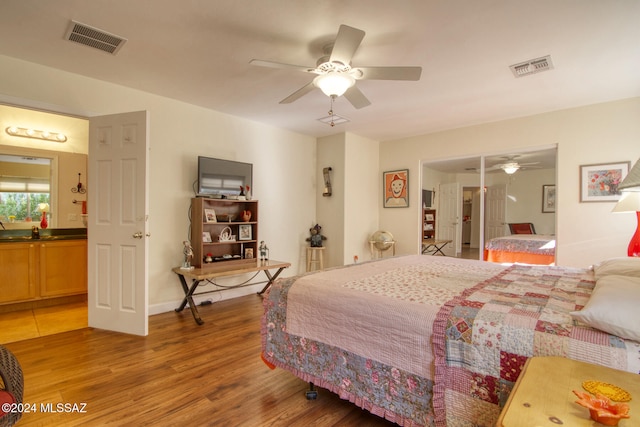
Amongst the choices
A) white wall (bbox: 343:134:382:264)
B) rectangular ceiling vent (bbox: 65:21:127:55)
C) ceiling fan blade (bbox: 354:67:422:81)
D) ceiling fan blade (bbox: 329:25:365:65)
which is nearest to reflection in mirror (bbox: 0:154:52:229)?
rectangular ceiling vent (bbox: 65:21:127:55)

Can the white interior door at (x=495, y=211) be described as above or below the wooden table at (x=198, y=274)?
above

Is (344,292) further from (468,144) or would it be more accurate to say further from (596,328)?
(468,144)

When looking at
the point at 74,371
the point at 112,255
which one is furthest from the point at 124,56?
the point at 74,371

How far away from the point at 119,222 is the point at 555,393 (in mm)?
3443

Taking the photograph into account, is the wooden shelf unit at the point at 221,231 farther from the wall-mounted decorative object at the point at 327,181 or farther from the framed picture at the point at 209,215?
the wall-mounted decorative object at the point at 327,181

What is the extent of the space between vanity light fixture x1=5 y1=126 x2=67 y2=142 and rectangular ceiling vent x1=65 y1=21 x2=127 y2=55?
2.63 metres

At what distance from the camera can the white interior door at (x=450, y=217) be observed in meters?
4.90

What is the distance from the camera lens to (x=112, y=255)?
306 cm

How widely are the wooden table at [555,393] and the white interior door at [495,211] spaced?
383 cm

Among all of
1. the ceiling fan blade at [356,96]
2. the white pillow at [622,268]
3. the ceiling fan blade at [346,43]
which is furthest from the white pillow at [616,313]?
the ceiling fan blade at [356,96]

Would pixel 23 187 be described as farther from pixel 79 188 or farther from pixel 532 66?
pixel 532 66

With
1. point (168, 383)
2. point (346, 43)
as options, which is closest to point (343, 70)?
point (346, 43)

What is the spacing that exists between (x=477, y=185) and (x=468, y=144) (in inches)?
24.5

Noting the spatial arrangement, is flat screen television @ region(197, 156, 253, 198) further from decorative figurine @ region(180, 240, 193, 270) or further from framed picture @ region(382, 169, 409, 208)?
framed picture @ region(382, 169, 409, 208)
